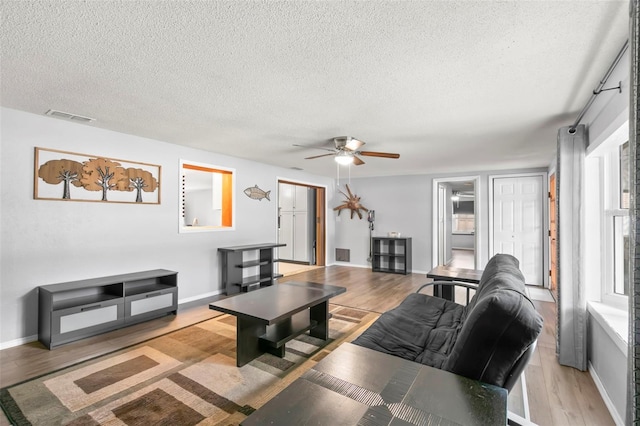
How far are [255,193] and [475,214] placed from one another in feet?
14.6

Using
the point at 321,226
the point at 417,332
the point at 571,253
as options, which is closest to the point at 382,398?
the point at 417,332

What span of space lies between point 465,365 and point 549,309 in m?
4.01

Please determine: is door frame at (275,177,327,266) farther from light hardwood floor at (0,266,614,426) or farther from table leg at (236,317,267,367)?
table leg at (236,317,267,367)

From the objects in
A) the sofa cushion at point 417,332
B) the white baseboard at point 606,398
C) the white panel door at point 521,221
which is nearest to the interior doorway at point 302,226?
the white panel door at point 521,221

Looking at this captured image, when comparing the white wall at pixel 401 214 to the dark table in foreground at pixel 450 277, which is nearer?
the dark table in foreground at pixel 450 277

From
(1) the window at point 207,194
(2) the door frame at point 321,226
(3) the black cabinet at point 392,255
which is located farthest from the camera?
(2) the door frame at point 321,226

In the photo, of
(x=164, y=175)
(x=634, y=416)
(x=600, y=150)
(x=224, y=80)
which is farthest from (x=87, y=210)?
(x=600, y=150)

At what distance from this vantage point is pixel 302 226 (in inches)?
320

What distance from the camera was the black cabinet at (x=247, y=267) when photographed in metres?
4.87

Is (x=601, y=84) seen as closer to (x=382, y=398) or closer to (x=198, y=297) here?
(x=382, y=398)

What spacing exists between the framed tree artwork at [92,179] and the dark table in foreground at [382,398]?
3486mm

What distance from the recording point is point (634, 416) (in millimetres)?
1038

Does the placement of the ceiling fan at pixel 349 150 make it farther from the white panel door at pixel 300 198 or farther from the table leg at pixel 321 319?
the white panel door at pixel 300 198

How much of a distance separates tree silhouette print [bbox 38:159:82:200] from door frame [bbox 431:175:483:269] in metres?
6.17
